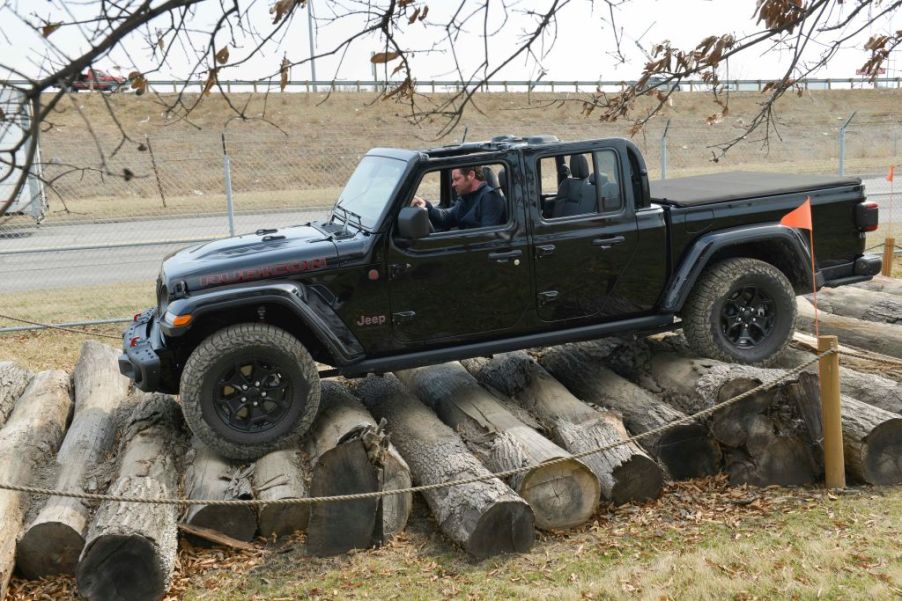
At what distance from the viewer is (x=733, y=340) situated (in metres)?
8.35

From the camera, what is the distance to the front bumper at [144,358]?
6.99m

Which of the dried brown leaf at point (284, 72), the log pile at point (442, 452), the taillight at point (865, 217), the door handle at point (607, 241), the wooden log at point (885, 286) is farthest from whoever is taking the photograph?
the wooden log at point (885, 286)

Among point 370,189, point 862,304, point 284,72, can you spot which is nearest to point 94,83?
point 284,72

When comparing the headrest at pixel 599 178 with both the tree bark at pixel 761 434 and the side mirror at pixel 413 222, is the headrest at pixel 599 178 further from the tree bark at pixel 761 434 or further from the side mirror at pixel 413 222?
the tree bark at pixel 761 434

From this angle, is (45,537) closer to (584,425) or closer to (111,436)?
(111,436)

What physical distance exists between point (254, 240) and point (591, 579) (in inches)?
147

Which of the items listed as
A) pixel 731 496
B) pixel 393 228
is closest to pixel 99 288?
pixel 393 228

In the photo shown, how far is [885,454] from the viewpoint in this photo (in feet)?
22.8

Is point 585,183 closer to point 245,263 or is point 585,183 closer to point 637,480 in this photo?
point 637,480

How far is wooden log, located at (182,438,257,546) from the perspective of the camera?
635 cm

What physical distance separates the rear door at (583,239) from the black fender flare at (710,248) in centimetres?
45

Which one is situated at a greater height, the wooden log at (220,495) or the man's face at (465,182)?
the man's face at (465,182)

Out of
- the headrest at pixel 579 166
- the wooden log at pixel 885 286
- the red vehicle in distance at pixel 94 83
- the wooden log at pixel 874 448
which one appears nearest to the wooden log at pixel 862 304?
the wooden log at pixel 885 286

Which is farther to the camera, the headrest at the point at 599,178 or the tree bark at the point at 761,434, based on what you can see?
the headrest at the point at 599,178
